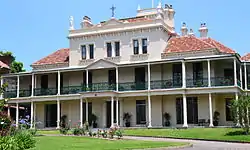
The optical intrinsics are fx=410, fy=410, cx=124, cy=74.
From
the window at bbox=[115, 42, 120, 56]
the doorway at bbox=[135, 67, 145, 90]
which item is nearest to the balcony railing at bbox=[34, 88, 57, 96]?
the window at bbox=[115, 42, 120, 56]

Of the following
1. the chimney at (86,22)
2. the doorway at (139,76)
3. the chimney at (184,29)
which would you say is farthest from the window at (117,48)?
the chimney at (184,29)

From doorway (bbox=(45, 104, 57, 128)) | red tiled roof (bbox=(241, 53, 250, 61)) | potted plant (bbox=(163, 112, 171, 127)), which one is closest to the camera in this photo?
potted plant (bbox=(163, 112, 171, 127))

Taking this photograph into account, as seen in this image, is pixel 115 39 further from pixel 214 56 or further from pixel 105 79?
pixel 214 56

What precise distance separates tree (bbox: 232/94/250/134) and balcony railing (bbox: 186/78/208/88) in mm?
6572

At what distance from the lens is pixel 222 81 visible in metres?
33.1

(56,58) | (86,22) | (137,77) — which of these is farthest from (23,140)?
(86,22)

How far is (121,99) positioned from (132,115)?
178 centimetres

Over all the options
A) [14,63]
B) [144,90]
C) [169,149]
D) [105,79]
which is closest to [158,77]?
[144,90]

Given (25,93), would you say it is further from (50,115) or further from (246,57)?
(246,57)

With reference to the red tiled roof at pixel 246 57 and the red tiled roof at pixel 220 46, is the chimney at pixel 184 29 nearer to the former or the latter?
the red tiled roof at pixel 220 46

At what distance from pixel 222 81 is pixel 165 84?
489 centimetres

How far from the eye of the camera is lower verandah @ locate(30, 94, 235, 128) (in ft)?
113

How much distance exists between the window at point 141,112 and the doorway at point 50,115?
9.39m

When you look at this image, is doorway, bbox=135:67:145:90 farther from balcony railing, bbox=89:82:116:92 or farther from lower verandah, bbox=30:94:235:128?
balcony railing, bbox=89:82:116:92
